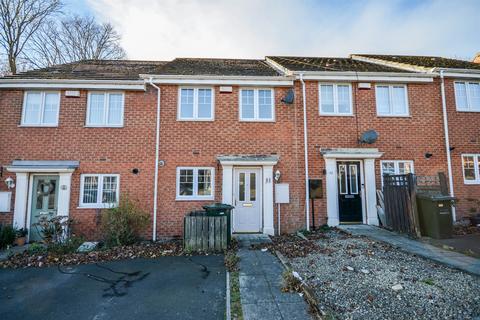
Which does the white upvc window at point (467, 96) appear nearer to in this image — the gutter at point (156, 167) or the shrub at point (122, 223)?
the gutter at point (156, 167)

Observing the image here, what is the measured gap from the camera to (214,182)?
9328 millimetres

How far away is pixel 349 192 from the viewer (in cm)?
959

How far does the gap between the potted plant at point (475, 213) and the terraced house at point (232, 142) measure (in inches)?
13.4

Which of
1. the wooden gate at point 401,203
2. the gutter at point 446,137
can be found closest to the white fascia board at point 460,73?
the gutter at point 446,137

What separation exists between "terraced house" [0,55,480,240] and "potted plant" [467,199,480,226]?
34 cm

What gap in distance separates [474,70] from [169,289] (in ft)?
43.6

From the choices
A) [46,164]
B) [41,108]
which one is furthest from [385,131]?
[41,108]

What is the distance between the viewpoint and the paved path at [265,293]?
3.65 m

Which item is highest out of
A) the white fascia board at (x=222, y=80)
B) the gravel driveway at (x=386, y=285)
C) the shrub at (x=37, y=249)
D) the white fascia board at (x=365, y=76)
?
the white fascia board at (x=365, y=76)

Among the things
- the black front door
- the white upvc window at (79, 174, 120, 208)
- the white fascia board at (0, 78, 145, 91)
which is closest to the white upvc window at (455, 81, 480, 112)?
the black front door

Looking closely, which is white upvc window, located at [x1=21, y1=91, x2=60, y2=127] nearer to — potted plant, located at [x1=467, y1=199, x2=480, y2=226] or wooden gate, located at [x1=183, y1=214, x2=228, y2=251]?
wooden gate, located at [x1=183, y1=214, x2=228, y2=251]

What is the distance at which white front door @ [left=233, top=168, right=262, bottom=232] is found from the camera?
9312 millimetres

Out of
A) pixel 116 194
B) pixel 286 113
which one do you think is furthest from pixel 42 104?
pixel 286 113

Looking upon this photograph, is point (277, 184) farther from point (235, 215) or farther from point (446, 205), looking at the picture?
point (446, 205)
